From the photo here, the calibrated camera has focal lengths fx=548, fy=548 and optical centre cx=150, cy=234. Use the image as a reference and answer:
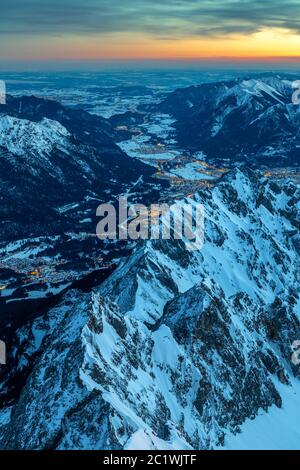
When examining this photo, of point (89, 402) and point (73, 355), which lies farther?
point (73, 355)

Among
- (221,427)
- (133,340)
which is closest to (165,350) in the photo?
(133,340)

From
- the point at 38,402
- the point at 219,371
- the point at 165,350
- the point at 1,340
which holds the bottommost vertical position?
the point at 1,340

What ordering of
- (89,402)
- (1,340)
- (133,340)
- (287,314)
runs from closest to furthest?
(89,402)
(133,340)
(287,314)
(1,340)

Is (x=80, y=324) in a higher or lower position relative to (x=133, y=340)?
higher

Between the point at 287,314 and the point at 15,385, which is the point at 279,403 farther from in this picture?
the point at 15,385
